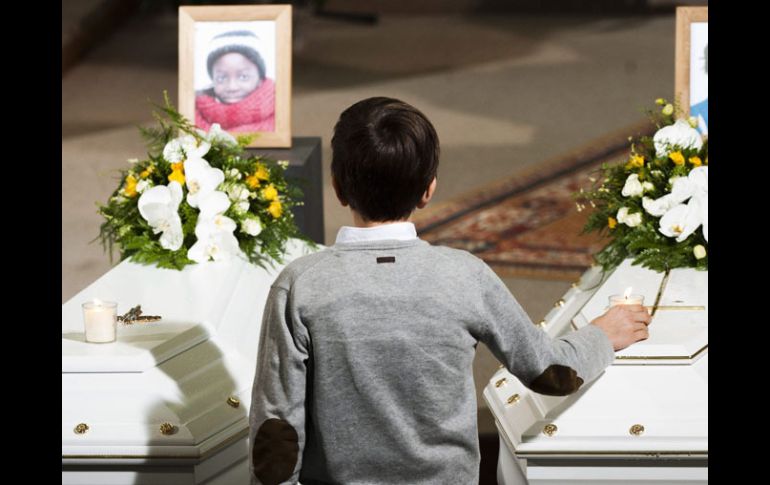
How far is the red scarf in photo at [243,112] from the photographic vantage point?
3949 mm

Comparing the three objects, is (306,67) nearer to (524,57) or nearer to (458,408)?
(524,57)

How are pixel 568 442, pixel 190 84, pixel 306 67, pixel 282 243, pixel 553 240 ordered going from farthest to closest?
1. pixel 306 67
2. pixel 553 240
3. pixel 190 84
4. pixel 282 243
5. pixel 568 442

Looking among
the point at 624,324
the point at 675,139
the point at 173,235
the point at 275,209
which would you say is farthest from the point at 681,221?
the point at 173,235

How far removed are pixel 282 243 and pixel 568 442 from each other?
4.18ft

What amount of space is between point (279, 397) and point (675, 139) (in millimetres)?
1788

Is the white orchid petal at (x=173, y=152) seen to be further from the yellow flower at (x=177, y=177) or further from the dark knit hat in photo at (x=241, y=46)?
the dark knit hat in photo at (x=241, y=46)

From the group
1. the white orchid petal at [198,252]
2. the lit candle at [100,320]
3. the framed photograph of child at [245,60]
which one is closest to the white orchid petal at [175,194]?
the white orchid petal at [198,252]

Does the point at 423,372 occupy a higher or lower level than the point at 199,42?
lower

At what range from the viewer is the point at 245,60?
4.04 metres

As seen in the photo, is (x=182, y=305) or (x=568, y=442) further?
(x=182, y=305)

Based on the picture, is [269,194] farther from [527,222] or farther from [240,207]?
[527,222]

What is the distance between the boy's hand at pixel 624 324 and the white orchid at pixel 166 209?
1.37m

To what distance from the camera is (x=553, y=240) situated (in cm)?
562
